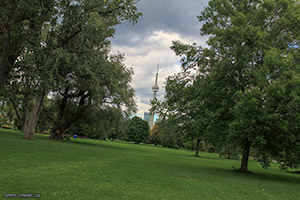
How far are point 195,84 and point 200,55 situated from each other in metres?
2.60

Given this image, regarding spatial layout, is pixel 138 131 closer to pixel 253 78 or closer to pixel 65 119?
Result: pixel 65 119

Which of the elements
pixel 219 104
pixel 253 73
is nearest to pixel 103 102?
pixel 219 104

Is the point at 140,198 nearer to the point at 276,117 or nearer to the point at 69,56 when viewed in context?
the point at 276,117

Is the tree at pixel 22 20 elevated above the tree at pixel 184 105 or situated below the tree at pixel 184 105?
above

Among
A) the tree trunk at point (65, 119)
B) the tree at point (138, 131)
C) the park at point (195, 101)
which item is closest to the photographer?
the park at point (195, 101)

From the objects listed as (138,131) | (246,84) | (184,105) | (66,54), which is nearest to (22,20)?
(66,54)

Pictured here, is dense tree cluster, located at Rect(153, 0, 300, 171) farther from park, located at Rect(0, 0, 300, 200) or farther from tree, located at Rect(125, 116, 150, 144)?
tree, located at Rect(125, 116, 150, 144)

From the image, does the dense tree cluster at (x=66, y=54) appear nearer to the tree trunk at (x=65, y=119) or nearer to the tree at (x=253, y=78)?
the tree trunk at (x=65, y=119)

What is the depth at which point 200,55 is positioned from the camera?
2056 cm

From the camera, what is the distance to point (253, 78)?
16.9 metres

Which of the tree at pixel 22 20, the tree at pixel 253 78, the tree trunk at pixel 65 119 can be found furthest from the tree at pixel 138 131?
the tree at pixel 253 78

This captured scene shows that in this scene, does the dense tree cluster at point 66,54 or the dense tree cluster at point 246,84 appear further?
the dense tree cluster at point 66,54

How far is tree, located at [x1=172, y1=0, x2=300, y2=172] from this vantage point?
567 inches

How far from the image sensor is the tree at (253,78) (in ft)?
47.3
